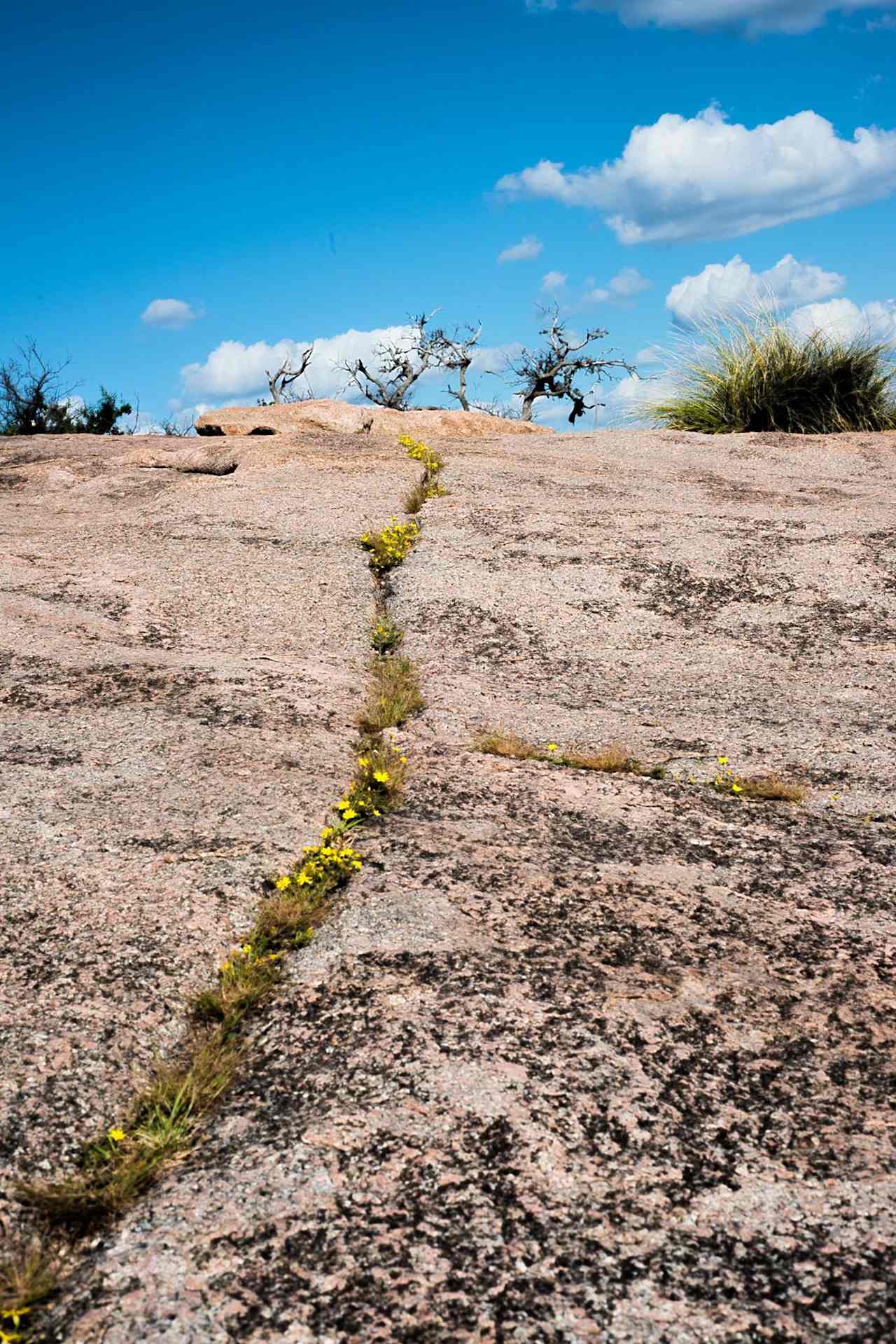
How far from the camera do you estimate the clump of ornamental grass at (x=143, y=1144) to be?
179 cm

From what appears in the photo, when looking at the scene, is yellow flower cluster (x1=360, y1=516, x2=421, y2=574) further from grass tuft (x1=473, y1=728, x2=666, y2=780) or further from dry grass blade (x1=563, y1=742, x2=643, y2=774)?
dry grass blade (x1=563, y1=742, x2=643, y2=774)

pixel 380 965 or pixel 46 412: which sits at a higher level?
pixel 46 412

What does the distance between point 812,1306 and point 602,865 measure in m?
1.38

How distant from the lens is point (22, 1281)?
5.41ft

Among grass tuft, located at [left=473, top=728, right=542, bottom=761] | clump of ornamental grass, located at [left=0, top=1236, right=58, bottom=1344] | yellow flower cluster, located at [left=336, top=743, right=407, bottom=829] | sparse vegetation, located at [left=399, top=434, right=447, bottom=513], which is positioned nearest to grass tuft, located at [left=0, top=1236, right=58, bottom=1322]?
clump of ornamental grass, located at [left=0, top=1236, right=58, bottom=1344]

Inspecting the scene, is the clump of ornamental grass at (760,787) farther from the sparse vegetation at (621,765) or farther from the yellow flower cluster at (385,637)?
the yellow flower cluster at (385,637)

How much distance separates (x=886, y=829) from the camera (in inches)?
125

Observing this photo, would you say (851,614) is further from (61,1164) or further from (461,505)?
(61,1164)

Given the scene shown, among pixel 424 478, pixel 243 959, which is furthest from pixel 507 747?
pixel 424 478

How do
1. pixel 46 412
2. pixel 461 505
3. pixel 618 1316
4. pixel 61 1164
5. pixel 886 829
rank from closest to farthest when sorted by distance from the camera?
1. pixel 618 1316
2. pixel 61 1164
3. pixel 886 829
4. pixel 461 505
5. pixel 46 412

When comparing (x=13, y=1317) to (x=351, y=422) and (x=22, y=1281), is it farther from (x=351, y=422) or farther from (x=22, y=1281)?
(x=351, y=422)

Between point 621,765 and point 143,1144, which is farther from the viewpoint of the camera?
point 621,765

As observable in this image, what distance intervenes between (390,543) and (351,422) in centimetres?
613

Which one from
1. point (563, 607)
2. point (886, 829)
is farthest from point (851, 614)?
point (886, 829)
